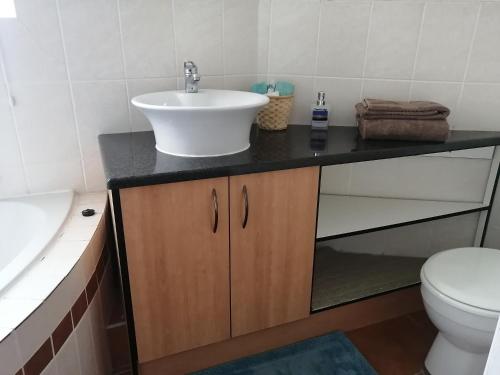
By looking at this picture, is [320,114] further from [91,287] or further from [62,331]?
[62,331]

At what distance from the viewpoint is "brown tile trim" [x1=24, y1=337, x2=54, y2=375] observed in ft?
2.72

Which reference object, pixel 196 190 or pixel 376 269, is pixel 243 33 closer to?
pixel 196 190

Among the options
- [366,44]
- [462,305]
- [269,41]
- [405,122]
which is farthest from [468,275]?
[269,41]

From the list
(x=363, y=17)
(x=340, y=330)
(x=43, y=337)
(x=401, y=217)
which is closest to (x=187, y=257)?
(x=43, y=337)

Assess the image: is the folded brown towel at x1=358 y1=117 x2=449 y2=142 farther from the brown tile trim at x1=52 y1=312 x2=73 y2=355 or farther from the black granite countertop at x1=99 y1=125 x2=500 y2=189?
the brown tile trim at x1=52 y1=312 x2=73 y2=355

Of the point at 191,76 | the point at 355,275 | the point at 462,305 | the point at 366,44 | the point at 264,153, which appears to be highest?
the point at 366,44

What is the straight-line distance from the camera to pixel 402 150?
1.32m

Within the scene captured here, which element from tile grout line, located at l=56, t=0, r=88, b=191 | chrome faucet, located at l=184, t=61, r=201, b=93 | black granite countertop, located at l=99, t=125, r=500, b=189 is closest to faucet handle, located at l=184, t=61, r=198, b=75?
chrome faucet, located at l=184, t=61, r=201, b=93

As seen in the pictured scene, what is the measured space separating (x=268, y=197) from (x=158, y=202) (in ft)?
1.10

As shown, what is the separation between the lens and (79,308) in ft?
3.48

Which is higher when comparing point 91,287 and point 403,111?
point 403,111

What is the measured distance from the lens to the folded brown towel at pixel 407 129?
4.45 ft

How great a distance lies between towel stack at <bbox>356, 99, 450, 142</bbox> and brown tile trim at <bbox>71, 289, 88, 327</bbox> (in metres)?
1.07

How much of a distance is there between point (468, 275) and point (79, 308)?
47.2 inches
